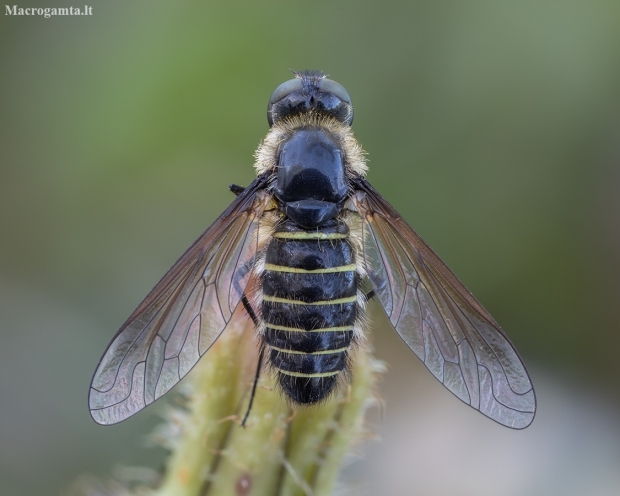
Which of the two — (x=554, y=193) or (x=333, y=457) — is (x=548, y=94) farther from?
(x=333, y=457)

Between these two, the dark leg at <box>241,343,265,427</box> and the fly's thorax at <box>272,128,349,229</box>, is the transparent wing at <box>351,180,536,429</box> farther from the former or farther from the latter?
the dark leg at <box>241,343,265,427</box>

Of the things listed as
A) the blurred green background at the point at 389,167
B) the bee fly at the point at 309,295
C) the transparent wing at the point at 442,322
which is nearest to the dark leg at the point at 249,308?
the bee fly at the point at 309,295

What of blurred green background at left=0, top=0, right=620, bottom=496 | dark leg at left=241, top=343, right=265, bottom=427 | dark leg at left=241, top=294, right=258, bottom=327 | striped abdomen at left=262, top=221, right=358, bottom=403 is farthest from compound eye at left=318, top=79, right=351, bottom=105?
blurred green background at left=0, top=0, right=620, bottom=496

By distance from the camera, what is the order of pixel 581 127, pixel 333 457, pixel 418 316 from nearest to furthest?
pixel 333 457 < pixel 418 316 < pixel 581 127

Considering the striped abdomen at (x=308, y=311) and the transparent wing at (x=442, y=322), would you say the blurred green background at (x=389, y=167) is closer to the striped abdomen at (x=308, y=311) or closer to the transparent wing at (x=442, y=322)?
the transparent wing at (x=442, y=322)

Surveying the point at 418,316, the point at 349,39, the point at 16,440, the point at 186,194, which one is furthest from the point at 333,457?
the point at 349,39

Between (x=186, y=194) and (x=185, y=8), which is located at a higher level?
(x=185, y=8)

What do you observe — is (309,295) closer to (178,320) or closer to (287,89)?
(178,320)
